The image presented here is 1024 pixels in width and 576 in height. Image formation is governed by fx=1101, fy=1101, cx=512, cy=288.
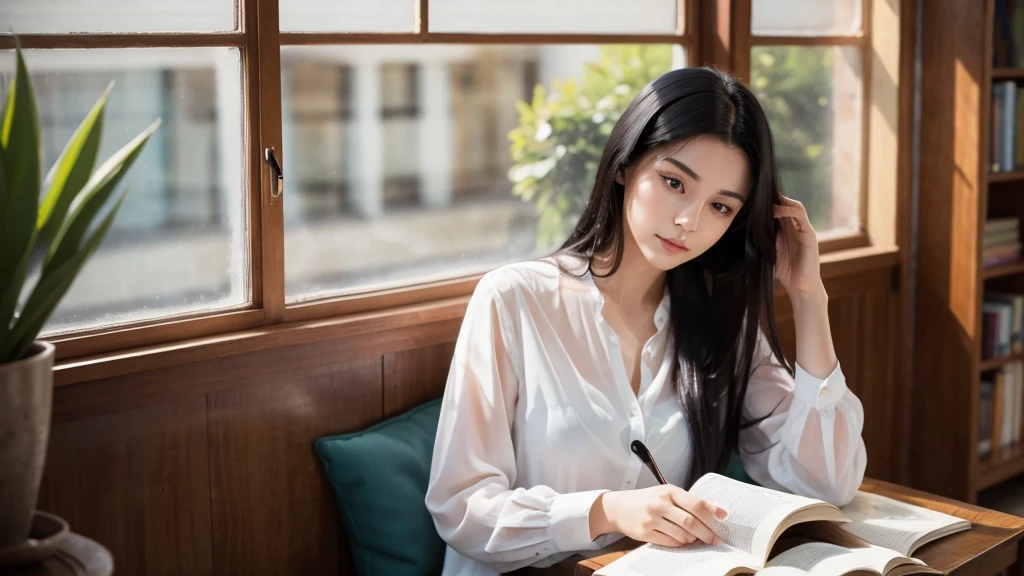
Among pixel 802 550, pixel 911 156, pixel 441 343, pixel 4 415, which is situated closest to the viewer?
pixel 4 415

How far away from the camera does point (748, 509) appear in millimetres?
1697

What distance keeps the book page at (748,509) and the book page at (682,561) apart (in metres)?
0.02

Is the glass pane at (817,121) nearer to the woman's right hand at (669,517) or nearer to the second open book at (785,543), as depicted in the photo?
the second open book at (785,543)

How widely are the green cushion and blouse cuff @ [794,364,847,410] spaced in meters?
0.73

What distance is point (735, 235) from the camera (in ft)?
7.14

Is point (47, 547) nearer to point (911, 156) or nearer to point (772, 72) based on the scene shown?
point (772, 72)

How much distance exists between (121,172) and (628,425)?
1.06m

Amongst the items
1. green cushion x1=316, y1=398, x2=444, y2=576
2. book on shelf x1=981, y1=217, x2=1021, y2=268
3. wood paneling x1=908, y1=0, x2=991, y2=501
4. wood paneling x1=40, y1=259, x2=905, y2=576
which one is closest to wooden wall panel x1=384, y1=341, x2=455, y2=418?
wood paneling x1=40, y1=259, x2=905, y2=576

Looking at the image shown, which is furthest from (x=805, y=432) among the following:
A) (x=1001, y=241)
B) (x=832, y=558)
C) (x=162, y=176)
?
(x=1001, y=241)

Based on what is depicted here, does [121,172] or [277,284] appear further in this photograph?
[277,284]

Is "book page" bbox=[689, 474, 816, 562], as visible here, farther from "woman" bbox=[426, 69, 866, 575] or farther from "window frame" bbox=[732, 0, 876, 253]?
"window frame" bbox=[732, 0, 876, 253]

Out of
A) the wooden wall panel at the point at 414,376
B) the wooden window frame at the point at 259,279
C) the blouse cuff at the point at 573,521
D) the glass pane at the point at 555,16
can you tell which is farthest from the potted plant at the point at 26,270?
the glass pane at the point at 555,16

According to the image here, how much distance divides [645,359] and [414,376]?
18.7 inches

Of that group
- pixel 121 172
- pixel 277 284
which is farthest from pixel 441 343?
pixel 121 172
